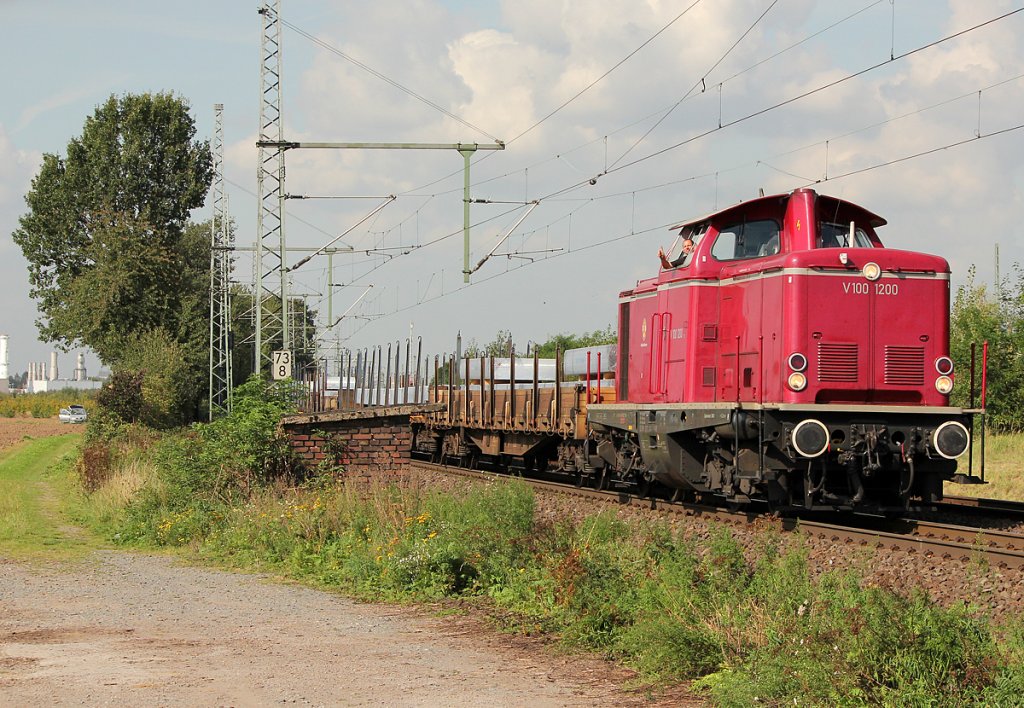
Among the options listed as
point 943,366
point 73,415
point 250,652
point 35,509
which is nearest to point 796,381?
point 943,366

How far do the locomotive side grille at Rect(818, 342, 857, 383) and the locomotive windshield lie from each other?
4.04 ft

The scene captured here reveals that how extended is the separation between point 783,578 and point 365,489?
778 centimetres

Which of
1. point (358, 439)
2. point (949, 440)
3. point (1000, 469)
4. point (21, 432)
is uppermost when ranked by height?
point (949, 440)

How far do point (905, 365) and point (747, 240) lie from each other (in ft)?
7.56

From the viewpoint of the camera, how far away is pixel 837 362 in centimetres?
1252

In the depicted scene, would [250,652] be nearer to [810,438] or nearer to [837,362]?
[810,438]

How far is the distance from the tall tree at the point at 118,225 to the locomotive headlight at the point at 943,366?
4084cm

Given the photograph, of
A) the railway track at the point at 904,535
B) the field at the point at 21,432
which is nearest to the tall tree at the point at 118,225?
the field at the point at 21,432

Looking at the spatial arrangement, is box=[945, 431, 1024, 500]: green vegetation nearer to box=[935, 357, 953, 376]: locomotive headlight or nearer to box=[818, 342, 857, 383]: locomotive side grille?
box=[935, 357, 953, 376]: locomotive headlight

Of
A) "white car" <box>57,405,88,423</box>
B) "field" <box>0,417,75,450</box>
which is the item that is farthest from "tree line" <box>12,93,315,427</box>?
"white car" <box>57,405,88,423</box>

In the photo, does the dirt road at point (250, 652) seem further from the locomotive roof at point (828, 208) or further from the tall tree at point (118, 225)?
the tall tree at point (118, 225)

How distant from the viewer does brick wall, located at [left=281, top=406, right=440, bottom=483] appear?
56.4 feet

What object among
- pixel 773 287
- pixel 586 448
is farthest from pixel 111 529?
pixel 773 287

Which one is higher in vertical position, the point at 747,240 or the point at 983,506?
the point at 747,240
